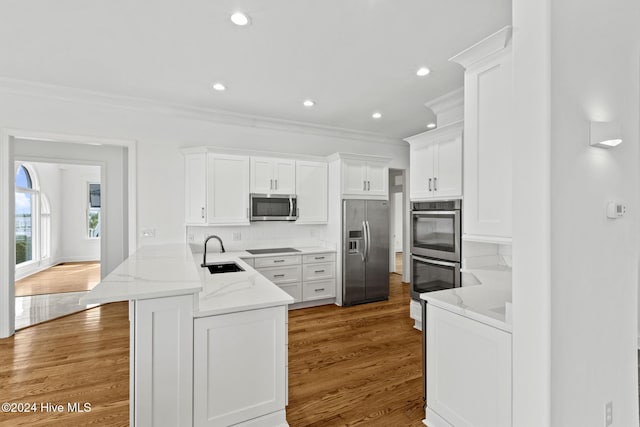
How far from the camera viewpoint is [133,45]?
2576 millimetres

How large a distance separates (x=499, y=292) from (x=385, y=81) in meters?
2.37

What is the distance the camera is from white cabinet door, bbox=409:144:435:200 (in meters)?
3.43

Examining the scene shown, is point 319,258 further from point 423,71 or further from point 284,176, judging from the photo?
point 423,71

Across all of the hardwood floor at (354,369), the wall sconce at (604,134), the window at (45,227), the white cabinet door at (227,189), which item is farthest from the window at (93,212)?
the wall sconce at (604,134)

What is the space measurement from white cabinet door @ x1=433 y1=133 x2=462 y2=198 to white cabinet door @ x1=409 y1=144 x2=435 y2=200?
0.07 m

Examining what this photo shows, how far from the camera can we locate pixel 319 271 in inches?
178

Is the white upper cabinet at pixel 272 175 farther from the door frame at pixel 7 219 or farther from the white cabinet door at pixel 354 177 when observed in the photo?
the door frame at pixel 7 219

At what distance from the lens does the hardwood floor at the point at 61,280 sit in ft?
17.5

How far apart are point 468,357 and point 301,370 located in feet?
4.93

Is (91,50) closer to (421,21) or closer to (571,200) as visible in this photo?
(421,21)

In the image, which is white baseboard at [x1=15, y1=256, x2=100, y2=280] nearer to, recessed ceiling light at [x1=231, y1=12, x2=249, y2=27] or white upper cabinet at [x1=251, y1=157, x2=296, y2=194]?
white upper cabinet at [x1=251, y1=157, x2=296, y2=194]

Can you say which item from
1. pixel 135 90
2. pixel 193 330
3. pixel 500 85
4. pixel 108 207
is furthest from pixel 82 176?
pixel 500 85

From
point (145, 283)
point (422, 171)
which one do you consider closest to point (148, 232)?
point (145, 283)

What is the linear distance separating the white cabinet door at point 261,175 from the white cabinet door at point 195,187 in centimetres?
65
